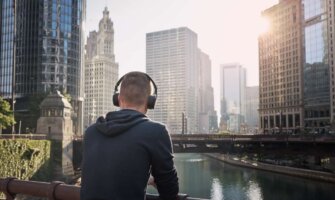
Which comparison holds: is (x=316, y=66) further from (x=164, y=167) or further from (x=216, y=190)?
(x=164, y=167)

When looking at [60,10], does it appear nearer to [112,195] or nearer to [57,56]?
[57,56]

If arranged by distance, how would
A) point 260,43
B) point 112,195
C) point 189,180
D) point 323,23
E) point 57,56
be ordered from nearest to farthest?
point 112,195, point 189,180, point 57,56, point 323,23, point 260,43

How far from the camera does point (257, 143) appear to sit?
57312 mm

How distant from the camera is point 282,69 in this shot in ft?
494

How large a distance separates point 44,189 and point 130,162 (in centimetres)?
147

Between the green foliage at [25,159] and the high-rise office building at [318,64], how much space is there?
9410 cm

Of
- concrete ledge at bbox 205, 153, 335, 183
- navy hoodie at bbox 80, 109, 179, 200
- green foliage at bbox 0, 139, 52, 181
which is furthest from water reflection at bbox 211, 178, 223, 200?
navy hoodie at bbox 80, 109, 179, 200

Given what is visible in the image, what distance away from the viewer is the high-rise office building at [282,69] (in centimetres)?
14275

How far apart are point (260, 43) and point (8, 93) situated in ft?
356

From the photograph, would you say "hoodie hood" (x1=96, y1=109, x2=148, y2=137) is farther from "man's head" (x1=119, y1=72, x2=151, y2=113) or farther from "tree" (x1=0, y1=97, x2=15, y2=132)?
"tree" (x1=0, y1=97, x2=15, y2=132)

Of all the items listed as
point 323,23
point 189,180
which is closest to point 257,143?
point 189,180

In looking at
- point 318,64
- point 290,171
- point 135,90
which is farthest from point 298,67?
point 135,90

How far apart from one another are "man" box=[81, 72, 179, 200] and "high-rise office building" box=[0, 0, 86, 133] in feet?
291

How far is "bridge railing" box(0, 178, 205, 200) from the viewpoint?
404 centimetres
